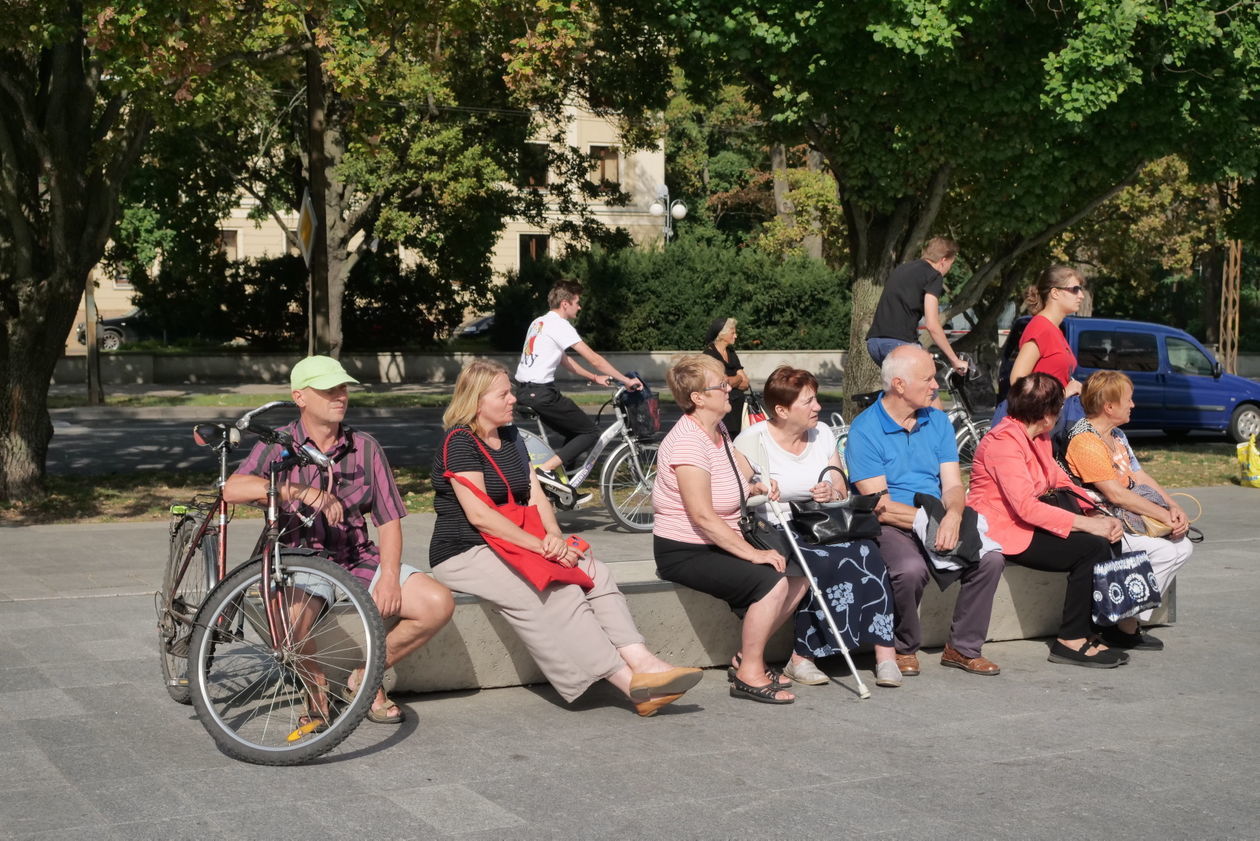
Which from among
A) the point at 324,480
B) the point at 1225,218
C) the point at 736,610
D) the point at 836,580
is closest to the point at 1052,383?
the point at 836,580

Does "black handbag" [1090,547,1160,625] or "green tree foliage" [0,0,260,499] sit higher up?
"green tree foliage" [0,0,260,499]

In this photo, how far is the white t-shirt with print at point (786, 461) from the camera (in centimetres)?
705

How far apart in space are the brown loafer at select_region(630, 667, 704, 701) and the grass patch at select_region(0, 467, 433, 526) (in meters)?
5.53

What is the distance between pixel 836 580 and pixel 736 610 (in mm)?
504

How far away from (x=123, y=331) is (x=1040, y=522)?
41.2 m

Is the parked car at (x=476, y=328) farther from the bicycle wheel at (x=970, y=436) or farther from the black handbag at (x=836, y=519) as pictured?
the black handbag at (x=836, y=519)

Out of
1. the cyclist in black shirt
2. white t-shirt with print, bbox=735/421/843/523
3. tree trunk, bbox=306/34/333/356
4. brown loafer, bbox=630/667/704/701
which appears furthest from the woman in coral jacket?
tree trunk, bbox=306/34/333/356

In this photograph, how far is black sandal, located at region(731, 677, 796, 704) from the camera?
6.43 meters

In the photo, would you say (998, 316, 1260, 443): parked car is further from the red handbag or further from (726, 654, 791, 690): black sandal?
the red handbag

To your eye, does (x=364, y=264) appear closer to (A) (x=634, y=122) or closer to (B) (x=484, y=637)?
(A) (x=634, y=122)

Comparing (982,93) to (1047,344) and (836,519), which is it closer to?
(1047,344)

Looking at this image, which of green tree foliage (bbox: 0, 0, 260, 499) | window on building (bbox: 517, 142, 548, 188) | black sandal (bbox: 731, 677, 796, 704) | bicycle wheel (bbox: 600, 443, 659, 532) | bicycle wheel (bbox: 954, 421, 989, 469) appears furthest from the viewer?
window on building (bbox: 517, 142, 548, 188)

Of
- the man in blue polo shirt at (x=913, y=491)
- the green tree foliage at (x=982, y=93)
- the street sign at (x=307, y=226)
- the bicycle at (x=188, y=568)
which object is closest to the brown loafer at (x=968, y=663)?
the man in blue polo shirt at (x=913, y=491)

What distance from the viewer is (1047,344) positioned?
30.1ft
